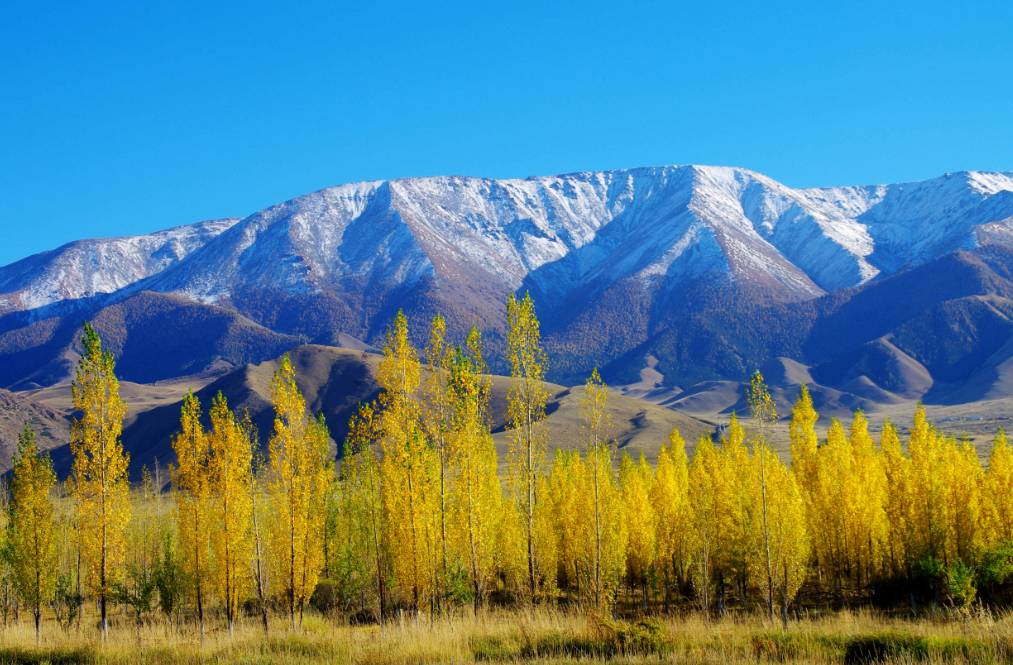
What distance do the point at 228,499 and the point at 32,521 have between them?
12.6 meters

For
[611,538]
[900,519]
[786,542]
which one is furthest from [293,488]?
[900,519]

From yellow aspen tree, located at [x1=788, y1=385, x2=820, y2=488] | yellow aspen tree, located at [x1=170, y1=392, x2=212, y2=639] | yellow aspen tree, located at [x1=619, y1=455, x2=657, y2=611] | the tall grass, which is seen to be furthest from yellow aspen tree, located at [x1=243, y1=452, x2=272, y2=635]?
yellow aspen tree, located at [x1=788, y1=385, x2=820, y2=488]

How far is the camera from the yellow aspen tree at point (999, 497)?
41906mm

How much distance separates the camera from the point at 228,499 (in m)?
38.5

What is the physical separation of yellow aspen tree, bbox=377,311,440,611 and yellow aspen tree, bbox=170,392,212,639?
10287 mm

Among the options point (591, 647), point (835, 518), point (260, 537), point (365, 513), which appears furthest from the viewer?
point (365, 513)

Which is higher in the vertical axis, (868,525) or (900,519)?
(900,519)

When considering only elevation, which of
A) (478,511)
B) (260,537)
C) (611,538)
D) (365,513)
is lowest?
(611,538)

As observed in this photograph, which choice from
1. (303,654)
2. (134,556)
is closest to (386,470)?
(303,654)

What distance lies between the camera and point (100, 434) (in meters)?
36.3

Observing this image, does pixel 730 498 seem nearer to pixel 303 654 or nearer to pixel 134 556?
pixel 303 654

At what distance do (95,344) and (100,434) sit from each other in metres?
4.22

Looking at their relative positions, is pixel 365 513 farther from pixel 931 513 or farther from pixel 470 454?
pixel 931 513

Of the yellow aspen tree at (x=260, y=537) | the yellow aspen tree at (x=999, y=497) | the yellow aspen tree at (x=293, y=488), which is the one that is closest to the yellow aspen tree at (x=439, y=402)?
the yellow aspen tree at (x=293, y=488)
